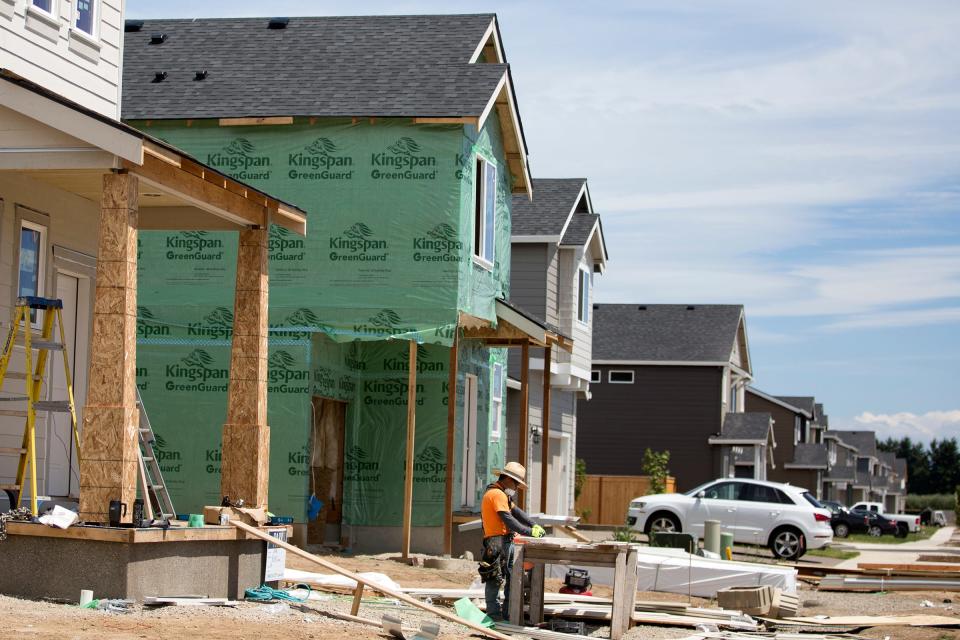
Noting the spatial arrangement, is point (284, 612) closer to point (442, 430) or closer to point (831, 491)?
point (442, 430)

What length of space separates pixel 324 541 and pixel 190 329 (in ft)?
14.0

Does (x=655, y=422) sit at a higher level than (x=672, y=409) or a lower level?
lower

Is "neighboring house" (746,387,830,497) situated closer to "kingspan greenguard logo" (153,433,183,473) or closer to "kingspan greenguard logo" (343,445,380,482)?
"kingspan greenguard logo" (343,445,380,482)

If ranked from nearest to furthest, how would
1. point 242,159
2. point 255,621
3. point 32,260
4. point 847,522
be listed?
point 255,621 < point 32,260 < point 242,159 < point 847,522

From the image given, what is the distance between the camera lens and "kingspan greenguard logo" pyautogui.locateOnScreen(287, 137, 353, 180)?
21.6m

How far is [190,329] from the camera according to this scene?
2158 centimetres

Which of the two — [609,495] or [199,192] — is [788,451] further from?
[199,192]

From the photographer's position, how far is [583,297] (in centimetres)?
3428

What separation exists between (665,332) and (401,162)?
32.4 m

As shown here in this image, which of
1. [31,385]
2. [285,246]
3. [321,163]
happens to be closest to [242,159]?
[321,163]

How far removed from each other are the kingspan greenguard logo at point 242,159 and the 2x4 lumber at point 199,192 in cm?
754

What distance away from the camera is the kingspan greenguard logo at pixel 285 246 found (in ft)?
70.9

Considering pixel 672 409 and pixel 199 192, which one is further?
pixel 672 409

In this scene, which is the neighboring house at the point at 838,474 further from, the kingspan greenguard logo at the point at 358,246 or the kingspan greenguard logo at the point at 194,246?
the kingspan greenguard logo at the point at 194,246
